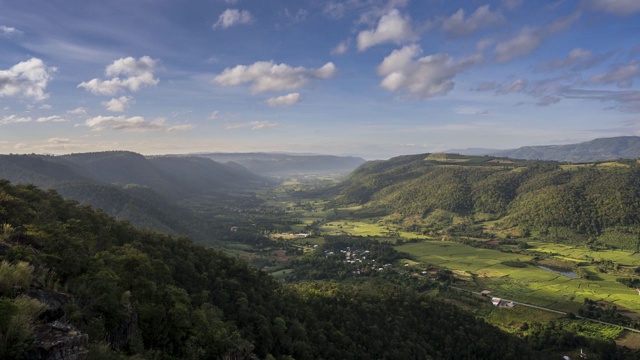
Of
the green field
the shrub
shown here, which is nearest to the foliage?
the shrub

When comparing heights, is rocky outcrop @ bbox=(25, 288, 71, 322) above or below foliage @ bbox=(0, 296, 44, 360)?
below

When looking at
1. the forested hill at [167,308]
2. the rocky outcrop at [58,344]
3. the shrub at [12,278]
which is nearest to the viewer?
the rocky outcrop at [58,344]

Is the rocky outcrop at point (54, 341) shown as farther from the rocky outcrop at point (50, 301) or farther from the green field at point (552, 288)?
the green field at point (552, 288)

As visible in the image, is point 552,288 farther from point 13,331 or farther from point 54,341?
point 13,331

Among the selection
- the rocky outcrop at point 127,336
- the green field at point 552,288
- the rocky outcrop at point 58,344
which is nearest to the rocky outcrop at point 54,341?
the rocky outcrop at point 58,344

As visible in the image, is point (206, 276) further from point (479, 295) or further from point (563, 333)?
point (479, 295)

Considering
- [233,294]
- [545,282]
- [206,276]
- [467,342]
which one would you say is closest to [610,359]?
[467,342]

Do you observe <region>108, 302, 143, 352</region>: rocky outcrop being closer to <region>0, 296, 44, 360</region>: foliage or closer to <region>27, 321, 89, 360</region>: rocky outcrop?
<region>27, 321, 89, 360</region>: rocky outcrop

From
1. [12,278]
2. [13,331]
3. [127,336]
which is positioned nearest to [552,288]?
[127,336]

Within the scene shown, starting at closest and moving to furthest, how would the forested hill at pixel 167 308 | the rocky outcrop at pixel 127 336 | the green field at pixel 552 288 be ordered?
the forested hill at pixel 167 308 < the rocky outcrop at pixel 127 336 < the green field at pixel 552 288
